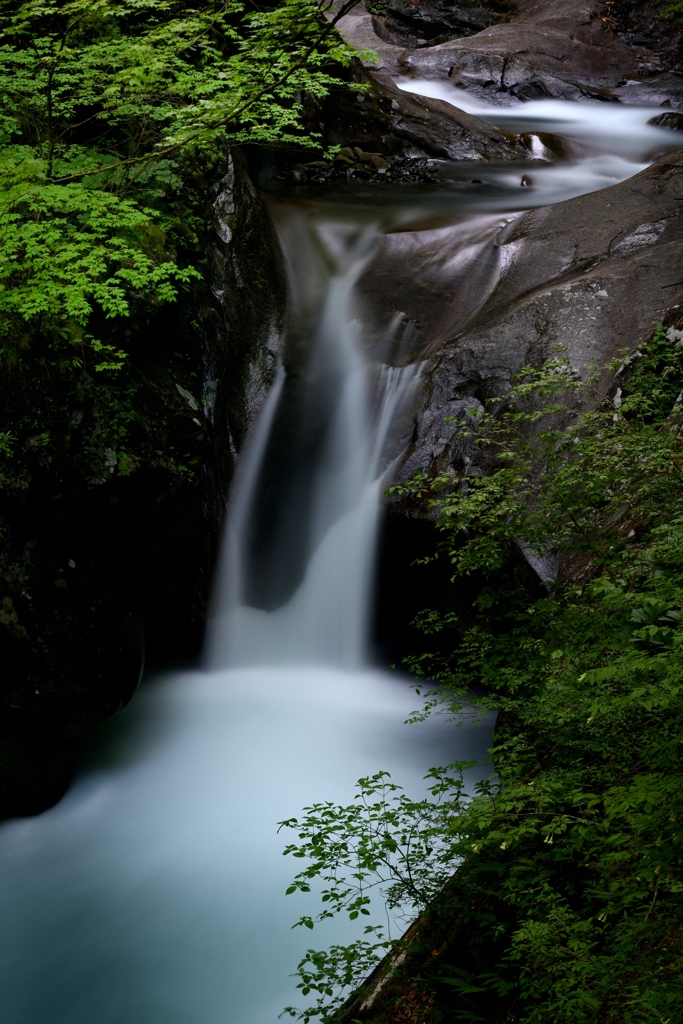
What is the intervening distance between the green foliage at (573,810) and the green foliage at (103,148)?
2.77m

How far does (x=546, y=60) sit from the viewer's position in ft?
52.3

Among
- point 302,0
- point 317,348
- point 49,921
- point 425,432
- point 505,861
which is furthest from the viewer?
point 317,348

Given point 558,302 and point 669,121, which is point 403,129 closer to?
point 669,121

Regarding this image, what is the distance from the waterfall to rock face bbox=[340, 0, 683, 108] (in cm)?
1091

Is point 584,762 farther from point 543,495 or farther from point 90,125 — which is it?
point 90,125

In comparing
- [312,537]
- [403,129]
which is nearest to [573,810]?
[312,537]

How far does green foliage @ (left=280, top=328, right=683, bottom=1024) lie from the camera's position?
7.11ft

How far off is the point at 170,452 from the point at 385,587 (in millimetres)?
2269

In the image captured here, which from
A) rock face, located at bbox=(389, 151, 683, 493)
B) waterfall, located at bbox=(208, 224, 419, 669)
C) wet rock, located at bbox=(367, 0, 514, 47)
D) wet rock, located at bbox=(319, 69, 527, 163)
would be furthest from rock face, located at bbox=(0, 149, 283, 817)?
wet rock, located at bbox=(367, 0, 514, 47)

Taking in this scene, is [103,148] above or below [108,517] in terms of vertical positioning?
above

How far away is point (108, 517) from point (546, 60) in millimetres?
15297

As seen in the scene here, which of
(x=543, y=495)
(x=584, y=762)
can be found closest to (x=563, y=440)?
(x=543, y=495)

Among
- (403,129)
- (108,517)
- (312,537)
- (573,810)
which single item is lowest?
(312,537)

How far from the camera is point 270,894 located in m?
4.49
